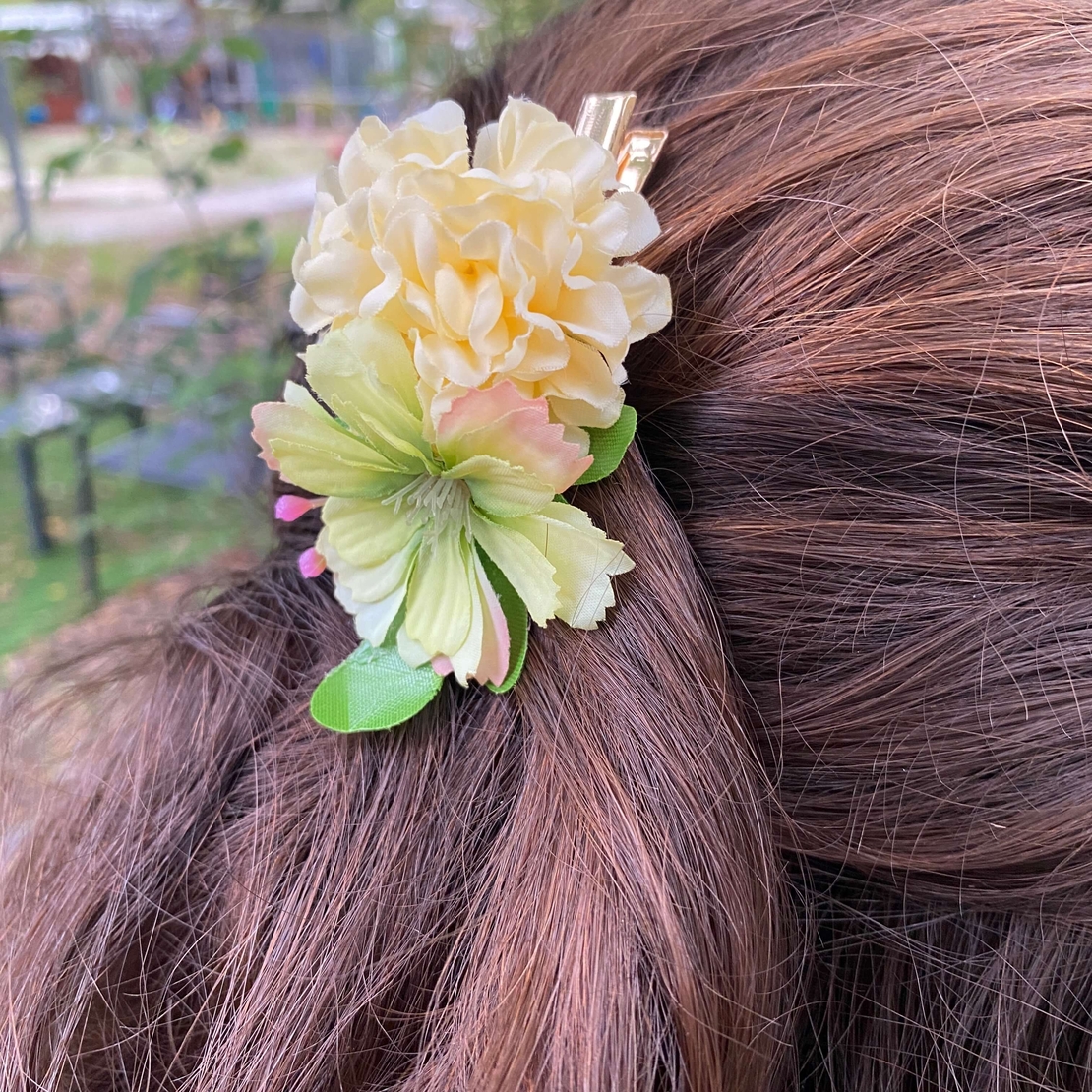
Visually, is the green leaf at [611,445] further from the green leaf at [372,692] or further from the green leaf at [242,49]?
the green leaf at [242,49]

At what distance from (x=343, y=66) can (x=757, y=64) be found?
1743mm

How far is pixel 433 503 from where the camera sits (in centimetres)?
50

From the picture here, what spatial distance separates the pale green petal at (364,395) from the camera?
46cm

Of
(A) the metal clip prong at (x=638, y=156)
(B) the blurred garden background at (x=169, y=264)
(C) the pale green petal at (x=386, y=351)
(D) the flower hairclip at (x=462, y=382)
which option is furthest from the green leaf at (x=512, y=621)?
(B) the blurred garden background at (x=169, y=264)

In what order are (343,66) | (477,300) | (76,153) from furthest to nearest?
(343,66) < (76,153) < (477,300)

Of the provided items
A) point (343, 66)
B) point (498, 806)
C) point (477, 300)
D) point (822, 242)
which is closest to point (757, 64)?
point (822, 242)

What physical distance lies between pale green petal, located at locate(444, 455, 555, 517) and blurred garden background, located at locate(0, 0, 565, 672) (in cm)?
44

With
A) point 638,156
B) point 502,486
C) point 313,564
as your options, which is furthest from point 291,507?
point 638,156

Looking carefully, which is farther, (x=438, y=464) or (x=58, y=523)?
→ (x=58, y=523)

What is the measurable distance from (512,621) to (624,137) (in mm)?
297

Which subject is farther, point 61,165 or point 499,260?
point 61,165

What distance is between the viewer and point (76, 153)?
1.18 metres

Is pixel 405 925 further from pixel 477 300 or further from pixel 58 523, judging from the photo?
pixel 58 523

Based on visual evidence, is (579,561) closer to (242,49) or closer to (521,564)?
(521,564)
